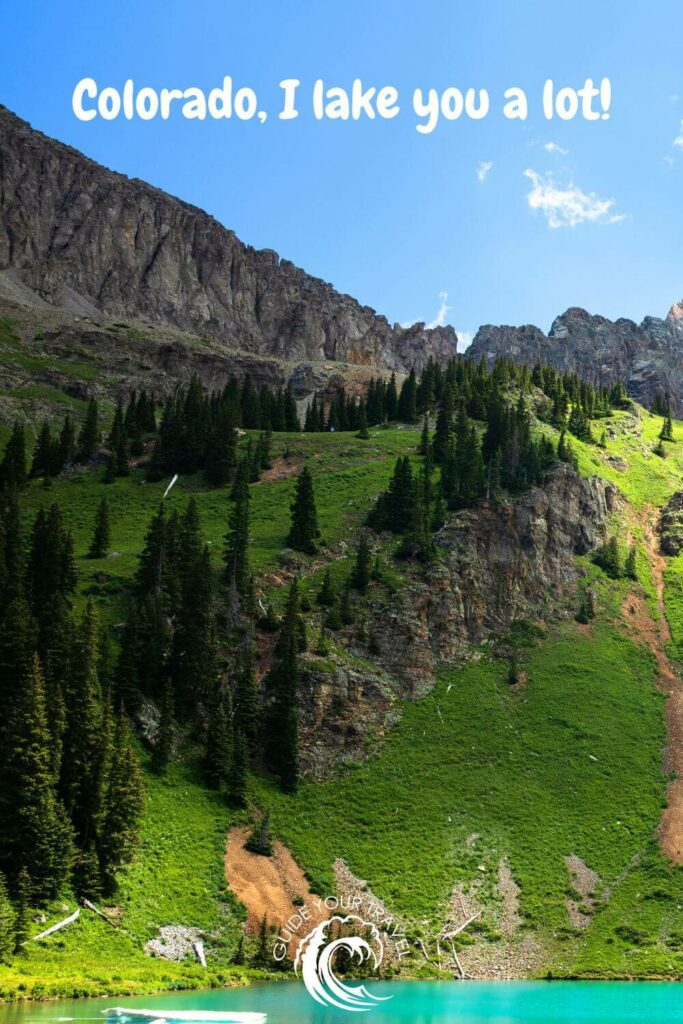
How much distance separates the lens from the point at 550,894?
77625 mm

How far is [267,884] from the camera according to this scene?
71625 mm

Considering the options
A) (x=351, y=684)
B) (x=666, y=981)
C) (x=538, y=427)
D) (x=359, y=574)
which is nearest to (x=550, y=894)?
(x=666, y=981)

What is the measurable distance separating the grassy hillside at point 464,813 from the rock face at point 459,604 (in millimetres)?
2965

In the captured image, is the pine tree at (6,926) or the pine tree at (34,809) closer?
the pine tree at (6,926)

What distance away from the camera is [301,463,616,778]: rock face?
94.1 meters

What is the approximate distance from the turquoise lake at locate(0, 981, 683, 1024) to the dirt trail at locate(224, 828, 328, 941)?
34.6ft

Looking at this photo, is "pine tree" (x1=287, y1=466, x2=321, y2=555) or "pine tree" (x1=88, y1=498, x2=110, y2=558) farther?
"pine tree" (x1=287, y1=466, x2=321, y2=555)

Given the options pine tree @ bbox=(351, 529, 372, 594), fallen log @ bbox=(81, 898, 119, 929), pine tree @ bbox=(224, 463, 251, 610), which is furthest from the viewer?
pine tree @ bbox=(351, 529, 372, 594)

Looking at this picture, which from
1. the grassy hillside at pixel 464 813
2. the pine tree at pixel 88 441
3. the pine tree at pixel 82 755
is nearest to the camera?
the pine tree at pixel 82 755

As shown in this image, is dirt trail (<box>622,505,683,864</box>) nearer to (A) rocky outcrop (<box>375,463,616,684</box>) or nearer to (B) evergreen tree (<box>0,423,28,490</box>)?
(A) rocky outcrop (<box>375,463,616,684</box>)

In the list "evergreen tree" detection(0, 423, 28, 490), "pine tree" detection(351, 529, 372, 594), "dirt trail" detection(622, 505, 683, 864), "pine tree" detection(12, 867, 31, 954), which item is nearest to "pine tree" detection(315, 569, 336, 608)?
"pine tree" detection(351, 529, 372, 594)

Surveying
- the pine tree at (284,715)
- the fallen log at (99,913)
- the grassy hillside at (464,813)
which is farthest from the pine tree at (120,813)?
the pine tree at (284,715)

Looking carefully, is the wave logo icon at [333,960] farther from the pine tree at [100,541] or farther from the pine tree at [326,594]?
the pine tree at [100,541]

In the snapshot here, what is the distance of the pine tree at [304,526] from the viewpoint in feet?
400
